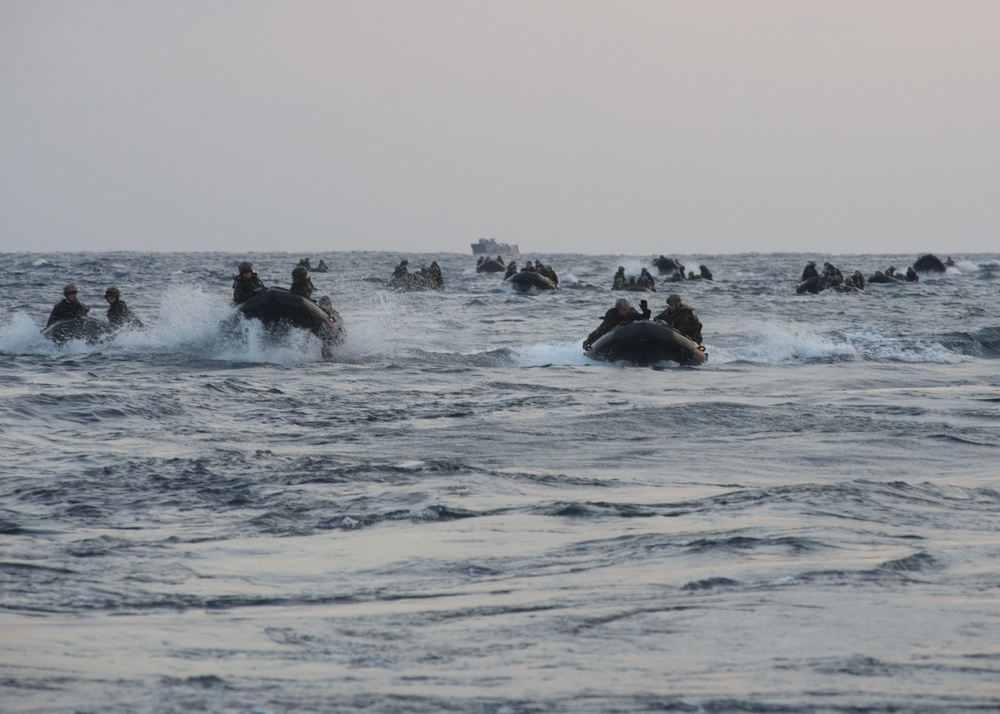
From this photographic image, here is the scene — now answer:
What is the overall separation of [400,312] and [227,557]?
24.9 m

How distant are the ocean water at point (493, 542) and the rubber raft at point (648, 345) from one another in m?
1.18

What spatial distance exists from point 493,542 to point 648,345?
11.4 m

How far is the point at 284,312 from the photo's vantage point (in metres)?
18.9

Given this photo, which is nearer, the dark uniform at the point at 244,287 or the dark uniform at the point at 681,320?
the dark uniform at the point at 681,320

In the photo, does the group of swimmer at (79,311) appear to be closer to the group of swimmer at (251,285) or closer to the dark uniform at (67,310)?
Answer: the dark uniform at (67,310)

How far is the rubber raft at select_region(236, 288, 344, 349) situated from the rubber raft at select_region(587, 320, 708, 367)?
439 cm

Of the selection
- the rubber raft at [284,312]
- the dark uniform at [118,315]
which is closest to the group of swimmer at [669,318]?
the rubber raft at [284,312]

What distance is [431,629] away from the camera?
5438mm

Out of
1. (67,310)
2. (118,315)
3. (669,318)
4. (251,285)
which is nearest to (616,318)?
(669,318)

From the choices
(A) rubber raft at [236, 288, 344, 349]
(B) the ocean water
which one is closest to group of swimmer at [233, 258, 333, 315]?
(A) rubber raft at [236, 288, 344, 349]

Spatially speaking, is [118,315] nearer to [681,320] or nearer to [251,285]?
[251,285]

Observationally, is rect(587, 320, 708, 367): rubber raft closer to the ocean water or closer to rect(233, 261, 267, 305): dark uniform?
the ocean water

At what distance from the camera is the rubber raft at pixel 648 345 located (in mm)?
18438

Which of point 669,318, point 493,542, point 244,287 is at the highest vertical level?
point 244,287
